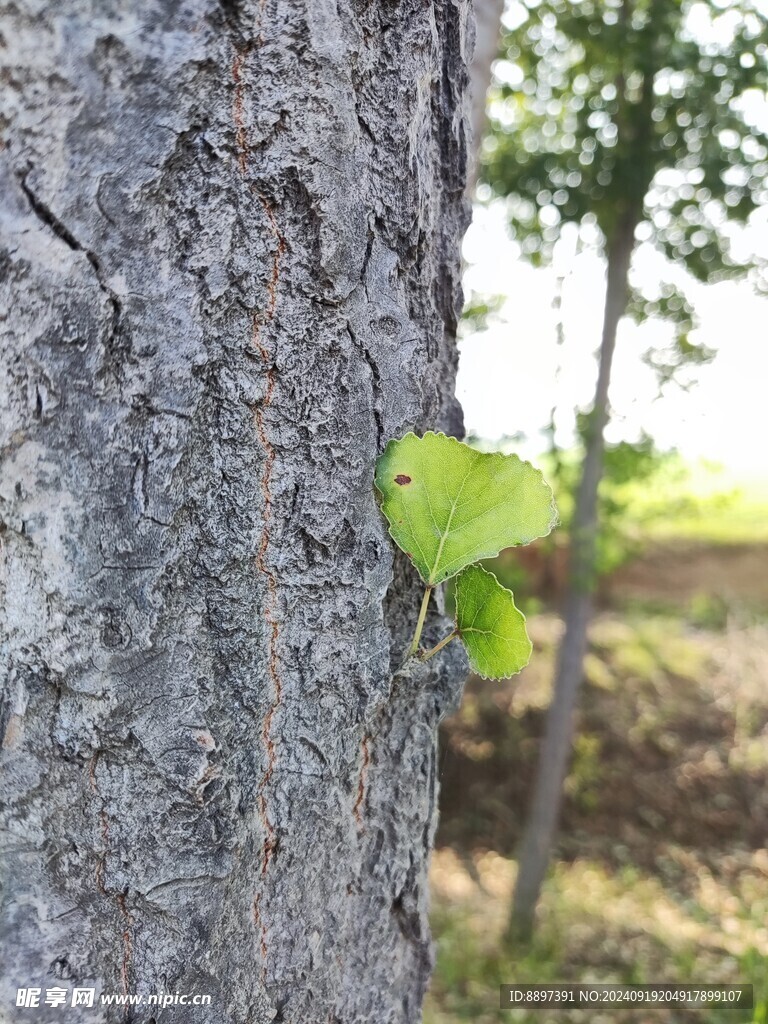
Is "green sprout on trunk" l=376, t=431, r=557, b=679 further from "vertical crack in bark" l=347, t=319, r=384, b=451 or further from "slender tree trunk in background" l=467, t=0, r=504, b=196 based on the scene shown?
"slender tree trunk in background" l=467, t=0, r=504, b=196

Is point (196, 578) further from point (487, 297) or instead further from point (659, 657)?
point (659, 657)

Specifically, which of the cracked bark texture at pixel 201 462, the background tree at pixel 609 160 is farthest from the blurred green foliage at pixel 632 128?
the cracked bark texture at pixel 201 462

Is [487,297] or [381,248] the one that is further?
[487,297]

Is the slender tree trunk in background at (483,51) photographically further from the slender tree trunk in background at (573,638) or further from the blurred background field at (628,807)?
the blurred background field at (628,807)

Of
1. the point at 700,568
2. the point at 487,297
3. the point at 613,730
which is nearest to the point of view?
the point at 487,297

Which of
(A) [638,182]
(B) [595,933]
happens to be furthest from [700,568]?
(A) [638,182]

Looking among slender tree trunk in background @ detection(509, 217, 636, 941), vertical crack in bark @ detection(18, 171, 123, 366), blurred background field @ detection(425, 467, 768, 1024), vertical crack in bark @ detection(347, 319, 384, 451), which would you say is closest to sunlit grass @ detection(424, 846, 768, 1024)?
blurred background field @ detection(425, 467, 768, 1024)

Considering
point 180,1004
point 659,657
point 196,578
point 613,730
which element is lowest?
point 180,1004
